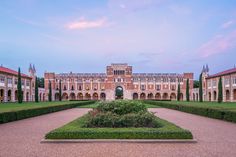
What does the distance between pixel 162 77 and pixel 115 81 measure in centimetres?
1838

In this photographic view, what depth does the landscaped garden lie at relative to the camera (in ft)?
37.9

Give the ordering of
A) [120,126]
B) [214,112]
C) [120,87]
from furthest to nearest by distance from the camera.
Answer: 1. [120,87]
2. [214,112]
3. [120,126]

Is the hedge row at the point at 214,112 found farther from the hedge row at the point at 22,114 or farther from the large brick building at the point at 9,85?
the large brick building at the point at 9,85

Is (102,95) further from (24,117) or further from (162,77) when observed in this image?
(24,117)

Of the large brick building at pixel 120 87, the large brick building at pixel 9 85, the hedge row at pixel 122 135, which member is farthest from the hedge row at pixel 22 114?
the large brick building at pixel 120 87

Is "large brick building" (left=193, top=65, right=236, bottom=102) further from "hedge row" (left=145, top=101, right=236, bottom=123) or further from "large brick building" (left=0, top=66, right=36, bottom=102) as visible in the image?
"large brick building" (left=0, top=66, right=36, bottom=102)

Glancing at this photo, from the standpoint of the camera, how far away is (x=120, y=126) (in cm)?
1393

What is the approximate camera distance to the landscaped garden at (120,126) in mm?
11547

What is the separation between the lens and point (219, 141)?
1167 centimetres

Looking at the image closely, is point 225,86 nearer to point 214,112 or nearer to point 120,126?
point 214,112

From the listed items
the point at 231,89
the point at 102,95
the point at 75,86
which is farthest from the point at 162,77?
the point at 231,89

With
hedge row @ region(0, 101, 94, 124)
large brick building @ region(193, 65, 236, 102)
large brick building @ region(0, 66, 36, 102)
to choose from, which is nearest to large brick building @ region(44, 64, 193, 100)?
large brick building @ region(193, 65, 236, 102)

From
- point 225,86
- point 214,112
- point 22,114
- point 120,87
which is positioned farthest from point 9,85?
Result: point 120,87

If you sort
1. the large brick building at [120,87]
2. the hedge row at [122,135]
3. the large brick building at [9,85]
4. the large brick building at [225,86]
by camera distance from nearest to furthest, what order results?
1. the hedge row at [122,135]
2. the large brick building at [9,85]
3. the large brick building at [225,86]
4. the large brick building at [120,87]
